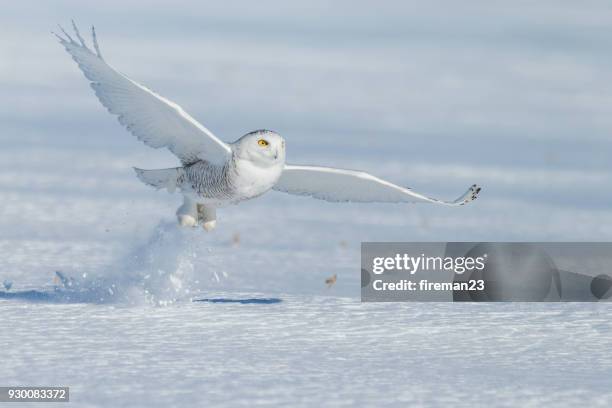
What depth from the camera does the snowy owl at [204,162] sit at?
1075 centimetres

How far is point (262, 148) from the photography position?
10.7 meters

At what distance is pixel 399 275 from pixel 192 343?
2996 millimetres

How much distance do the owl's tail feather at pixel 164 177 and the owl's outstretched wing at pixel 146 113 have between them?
6.6 inches

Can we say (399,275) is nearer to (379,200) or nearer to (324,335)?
(379,200)

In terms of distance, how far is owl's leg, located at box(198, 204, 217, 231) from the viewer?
11.6m

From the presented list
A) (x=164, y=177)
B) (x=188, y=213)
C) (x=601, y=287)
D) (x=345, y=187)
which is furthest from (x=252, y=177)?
(x=601, y=287)

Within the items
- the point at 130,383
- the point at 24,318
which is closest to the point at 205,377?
the point at 130,383

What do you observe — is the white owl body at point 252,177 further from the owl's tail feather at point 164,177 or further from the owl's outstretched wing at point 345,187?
the owl's tail feather at point 164,177

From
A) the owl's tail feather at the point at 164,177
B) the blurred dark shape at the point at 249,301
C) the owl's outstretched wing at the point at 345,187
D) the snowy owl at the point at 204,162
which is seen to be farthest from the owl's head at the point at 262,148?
the blurred dark shape at the point at 249,301

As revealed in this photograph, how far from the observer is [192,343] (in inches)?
394

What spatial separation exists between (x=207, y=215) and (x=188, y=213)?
20 cm

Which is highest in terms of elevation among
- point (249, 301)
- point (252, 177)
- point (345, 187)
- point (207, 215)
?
point (252, 177)

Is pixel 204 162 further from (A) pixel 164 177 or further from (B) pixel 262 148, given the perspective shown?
(B) pixel 262 148

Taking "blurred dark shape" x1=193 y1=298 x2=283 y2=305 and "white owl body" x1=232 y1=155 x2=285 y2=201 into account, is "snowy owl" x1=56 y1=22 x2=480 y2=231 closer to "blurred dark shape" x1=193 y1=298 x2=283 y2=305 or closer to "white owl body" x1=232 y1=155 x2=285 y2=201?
"white owl body" x1=232 y1=155 x2=285 y2=201
